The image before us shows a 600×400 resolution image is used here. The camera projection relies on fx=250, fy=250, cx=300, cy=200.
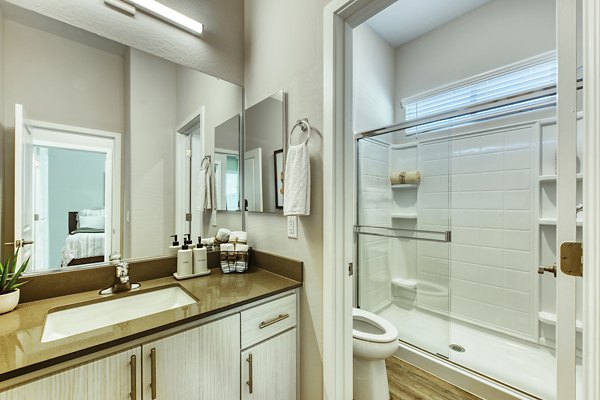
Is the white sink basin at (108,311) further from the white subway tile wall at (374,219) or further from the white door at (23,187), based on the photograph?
the white subway tile wall at (374,219)

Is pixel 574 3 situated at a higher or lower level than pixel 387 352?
higher

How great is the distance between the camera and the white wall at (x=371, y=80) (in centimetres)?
240

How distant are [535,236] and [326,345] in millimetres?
2112

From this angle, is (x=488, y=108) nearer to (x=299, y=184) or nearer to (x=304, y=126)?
(x=304, y=126)

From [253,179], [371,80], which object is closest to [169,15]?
[253,179]

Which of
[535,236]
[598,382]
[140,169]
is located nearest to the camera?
[598,382]

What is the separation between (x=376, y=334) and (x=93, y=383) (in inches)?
59.4

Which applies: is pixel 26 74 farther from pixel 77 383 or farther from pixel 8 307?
pixel 77 383

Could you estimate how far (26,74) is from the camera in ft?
3.43

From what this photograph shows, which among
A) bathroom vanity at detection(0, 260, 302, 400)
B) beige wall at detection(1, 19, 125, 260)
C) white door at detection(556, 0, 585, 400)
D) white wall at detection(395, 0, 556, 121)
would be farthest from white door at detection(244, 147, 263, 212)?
white wall at detection(395, 0, 556, 121)

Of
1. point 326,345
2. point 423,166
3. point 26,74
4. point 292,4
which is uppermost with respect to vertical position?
point 292,4

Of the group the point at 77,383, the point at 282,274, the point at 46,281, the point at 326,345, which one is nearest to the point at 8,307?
the point at 46,281

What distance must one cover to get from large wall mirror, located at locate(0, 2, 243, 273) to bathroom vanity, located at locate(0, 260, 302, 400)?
280mm

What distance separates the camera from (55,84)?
1.11m
